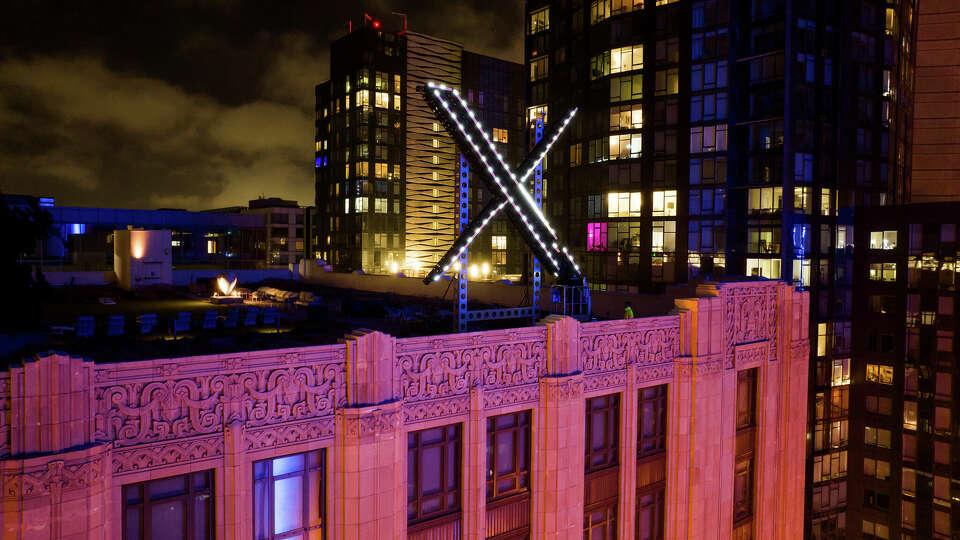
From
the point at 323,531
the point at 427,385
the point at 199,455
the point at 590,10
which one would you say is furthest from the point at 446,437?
the point at 590,10

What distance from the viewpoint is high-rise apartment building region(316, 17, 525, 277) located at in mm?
100062

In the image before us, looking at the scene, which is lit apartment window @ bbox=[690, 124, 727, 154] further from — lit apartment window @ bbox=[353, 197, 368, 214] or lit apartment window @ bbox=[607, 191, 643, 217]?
Result: lit apartment window @ bbox=[353, 197, 368, 214]

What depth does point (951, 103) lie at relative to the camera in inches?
2950

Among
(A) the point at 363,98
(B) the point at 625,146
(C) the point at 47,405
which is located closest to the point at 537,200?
(C) the point at 47,405

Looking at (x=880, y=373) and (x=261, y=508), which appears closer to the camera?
(x=261, y=508)

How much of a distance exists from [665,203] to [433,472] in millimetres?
56463

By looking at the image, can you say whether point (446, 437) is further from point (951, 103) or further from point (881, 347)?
point (951, 103)

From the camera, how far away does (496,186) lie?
1928 centimetres

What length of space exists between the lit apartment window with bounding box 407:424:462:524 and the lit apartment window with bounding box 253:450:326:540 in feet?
7.94

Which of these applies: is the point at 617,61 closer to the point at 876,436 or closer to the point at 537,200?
the point at 876,436

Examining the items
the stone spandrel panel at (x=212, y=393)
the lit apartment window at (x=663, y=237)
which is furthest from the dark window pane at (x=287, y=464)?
the lit apartment window at (x=663, y=237)

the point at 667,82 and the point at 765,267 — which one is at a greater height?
the point at 667,82

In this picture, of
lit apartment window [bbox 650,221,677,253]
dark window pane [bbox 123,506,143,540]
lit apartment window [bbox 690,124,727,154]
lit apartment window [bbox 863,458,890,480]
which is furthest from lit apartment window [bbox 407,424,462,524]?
lit apartment window [bbox 863,458,890,480]

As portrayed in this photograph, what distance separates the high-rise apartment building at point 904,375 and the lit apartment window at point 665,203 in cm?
1923
